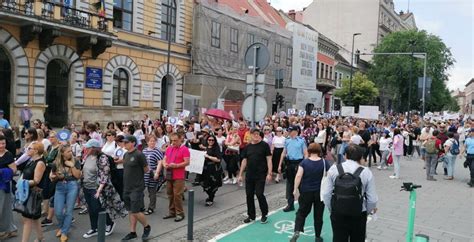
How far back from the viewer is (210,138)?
9.80 m

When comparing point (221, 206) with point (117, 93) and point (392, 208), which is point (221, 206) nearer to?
point (392, 208)

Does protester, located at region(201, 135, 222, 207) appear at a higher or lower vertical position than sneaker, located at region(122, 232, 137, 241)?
higher

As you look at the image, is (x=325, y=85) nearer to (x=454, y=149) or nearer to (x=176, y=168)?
(x=454, y=149)

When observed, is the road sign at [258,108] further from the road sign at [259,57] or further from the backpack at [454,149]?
the backpack at [454,149]

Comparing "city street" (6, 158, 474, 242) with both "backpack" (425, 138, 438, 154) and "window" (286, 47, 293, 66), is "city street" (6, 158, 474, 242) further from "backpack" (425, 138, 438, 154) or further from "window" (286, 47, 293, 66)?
"window" (286, 47, 293, 66)

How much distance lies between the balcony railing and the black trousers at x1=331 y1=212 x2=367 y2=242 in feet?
54.1

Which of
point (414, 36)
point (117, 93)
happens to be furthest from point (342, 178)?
point (414, 36)

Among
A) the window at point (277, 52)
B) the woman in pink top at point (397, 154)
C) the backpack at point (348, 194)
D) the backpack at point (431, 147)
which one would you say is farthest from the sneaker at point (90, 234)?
the window at point (277, 52)

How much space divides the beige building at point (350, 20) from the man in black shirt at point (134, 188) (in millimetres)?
65266

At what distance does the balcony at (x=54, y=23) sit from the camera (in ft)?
57.1

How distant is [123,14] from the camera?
942 inches

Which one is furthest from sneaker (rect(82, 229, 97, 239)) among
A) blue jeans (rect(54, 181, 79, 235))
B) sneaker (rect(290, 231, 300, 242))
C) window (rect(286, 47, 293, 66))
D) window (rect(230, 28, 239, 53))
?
window (rect(286, 47, 293, 66))

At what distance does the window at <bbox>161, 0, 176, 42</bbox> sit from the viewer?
87.4ft

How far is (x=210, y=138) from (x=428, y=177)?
8092 mm
